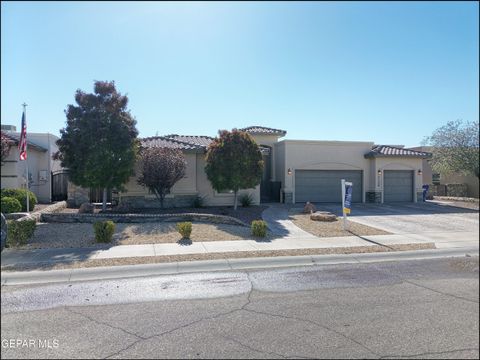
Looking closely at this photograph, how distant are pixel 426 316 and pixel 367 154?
770 inches

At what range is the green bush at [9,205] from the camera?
13211 millimetres

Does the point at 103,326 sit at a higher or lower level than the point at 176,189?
lower

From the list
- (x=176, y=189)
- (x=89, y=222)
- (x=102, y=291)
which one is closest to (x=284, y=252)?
(x=102, y=291)

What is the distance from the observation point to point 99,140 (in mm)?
15062

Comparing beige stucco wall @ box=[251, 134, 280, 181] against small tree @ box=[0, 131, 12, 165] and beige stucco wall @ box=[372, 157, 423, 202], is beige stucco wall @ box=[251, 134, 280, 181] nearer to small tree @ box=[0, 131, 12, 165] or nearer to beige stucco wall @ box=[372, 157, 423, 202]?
beige stucco wall @ box=[372, 157, 423, 202]

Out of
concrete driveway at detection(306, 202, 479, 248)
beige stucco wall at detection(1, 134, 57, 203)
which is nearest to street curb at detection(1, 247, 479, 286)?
concrete driveway at detection(306, 202, 479, 248)

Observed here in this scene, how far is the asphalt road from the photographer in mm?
4051

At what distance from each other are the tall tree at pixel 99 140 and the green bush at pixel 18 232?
15.4 feet

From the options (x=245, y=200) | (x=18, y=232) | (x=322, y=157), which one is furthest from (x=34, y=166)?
(x=322, y=157)

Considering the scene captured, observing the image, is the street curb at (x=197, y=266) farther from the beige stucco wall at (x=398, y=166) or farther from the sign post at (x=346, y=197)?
the beige stucco wall at (x=398, y=166)

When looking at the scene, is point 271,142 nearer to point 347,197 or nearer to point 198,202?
point 198,202

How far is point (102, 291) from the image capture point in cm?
641

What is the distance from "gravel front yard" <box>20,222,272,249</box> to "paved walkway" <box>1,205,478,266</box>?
57cm

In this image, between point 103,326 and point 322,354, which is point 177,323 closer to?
point 103,326
